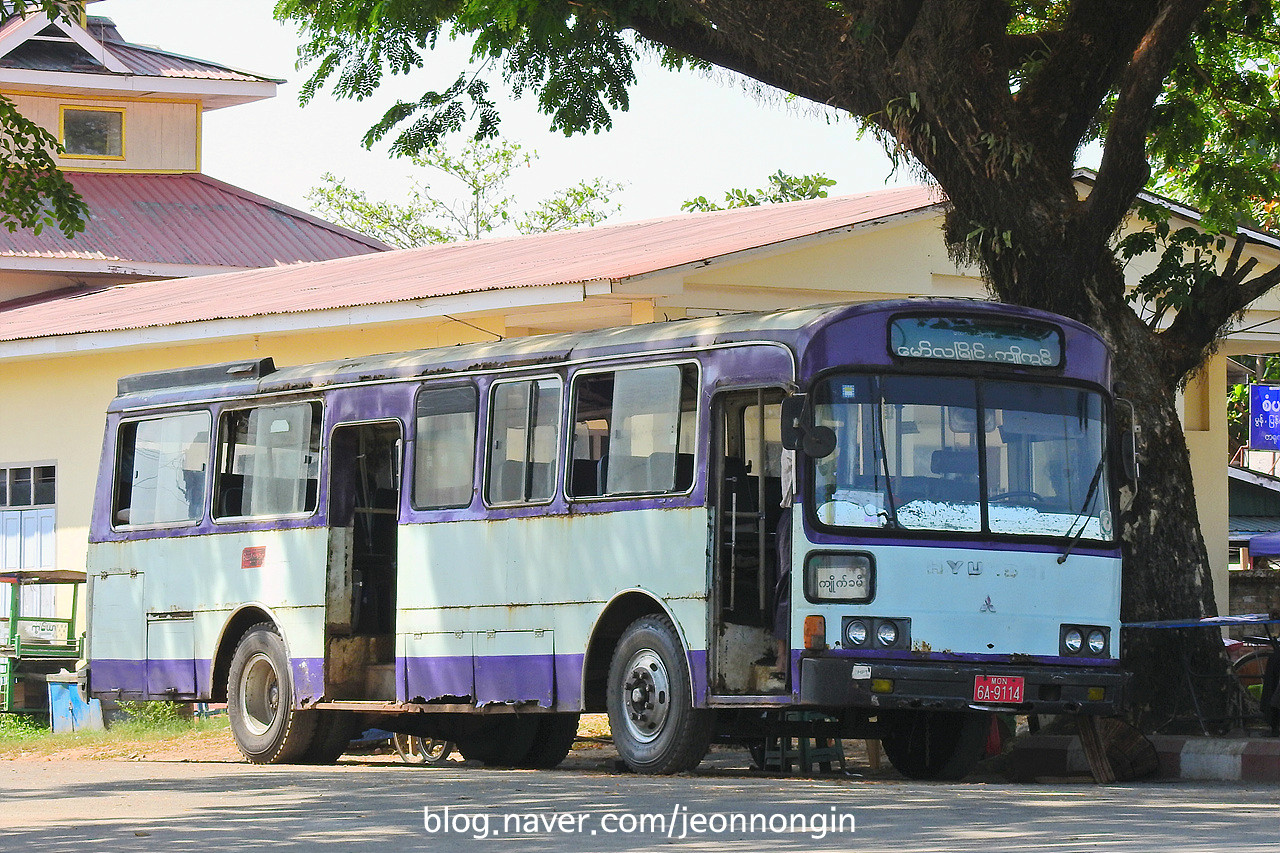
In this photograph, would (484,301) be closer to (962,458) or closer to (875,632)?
(962,458)

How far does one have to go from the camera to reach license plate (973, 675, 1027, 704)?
11609 millimetres

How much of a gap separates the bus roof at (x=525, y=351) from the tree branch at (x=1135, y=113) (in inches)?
77.8

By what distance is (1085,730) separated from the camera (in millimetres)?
12508

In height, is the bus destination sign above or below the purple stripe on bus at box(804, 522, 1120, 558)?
above

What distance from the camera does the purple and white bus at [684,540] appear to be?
11.6 m

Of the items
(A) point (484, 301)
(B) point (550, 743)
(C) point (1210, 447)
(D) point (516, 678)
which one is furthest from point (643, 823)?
(C) point (1210, 447)

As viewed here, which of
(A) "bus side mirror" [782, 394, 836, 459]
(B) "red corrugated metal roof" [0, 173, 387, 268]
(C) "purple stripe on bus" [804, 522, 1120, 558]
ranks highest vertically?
(B) "red corrugated metal roof" [0, 173, 387, 268]

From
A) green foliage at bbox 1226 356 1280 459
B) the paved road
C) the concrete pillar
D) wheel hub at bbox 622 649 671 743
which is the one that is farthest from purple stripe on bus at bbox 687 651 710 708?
green foliage at bbox 1226 356 1280 459

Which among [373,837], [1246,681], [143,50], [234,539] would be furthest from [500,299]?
[143,50]

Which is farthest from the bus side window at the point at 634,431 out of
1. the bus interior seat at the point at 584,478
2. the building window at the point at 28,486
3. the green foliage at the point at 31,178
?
the building window at the point at 28,486

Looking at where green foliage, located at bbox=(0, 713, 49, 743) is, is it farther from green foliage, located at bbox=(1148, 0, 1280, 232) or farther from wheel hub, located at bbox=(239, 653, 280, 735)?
green foliage, located at bbox=(1148, 0, 1280, 232)

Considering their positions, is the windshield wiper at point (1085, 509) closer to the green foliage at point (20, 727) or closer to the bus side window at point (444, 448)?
the bus side window at point (444, 448)

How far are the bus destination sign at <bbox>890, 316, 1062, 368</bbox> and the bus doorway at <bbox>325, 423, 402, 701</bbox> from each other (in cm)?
428

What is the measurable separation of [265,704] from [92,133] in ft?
72.4
